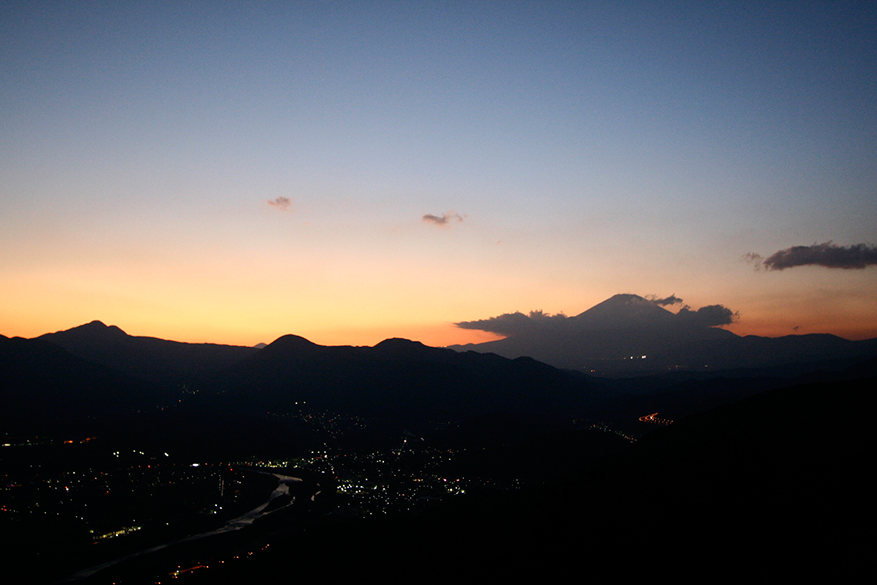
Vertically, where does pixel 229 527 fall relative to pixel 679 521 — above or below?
below

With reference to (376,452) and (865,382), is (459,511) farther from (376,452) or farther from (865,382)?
(376,452)

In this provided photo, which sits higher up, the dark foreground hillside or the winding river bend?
the dark foreground hillside

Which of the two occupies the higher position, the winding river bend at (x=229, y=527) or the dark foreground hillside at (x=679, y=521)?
the dark foreground hillside at (x=679, y=521)

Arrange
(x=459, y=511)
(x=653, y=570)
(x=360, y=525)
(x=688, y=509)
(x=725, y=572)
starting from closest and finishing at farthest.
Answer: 1. (x=725, y=572)
2. (x=653, y=570)
3. (x=688, y=509)
4. (x=360, y=525)
5. (x=459, y=511)

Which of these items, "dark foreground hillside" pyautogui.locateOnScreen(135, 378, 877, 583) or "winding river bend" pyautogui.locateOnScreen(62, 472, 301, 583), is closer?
"dark foreground hillside" pyautogui.locateOnScreen(135, 378, 877, 583)

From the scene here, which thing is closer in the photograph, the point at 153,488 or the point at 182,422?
the point at 153,488

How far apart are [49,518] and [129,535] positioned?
19.4m

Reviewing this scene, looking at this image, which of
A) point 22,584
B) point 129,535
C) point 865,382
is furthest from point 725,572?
point 129,535

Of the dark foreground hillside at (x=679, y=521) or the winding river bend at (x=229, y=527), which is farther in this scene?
the winding river bend at (x=229, y=527)

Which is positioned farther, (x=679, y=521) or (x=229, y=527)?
(x=229, y=527)

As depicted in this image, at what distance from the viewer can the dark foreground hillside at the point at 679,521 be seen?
41188 mm

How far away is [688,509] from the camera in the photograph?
50.2m

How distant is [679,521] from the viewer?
4862cm

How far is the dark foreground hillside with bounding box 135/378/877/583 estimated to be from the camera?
41188 mm
